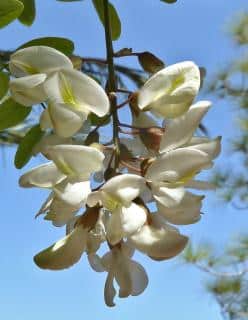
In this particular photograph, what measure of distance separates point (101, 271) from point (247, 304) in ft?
11.0

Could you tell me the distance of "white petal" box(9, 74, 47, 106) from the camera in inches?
16.7

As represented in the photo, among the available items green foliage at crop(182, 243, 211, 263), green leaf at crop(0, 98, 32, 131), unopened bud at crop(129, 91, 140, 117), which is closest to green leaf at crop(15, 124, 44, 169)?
green leaf at crop(0, 98, 32, 131)

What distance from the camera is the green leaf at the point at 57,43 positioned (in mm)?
566

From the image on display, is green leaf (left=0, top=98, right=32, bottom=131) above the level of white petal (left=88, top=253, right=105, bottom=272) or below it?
above

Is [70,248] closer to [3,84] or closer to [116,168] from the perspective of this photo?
[116,168]

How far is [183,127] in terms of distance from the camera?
0.42 m

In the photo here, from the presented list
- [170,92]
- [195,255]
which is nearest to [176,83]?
[170,92]

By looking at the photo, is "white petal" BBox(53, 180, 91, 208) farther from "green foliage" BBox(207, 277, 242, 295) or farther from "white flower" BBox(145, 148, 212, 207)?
"green foliage" BBox(207, 277, 242, 295)

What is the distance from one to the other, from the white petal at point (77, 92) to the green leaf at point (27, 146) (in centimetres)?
12

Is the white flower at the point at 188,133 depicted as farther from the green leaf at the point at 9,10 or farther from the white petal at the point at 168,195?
the green leaf at the point at 9,10

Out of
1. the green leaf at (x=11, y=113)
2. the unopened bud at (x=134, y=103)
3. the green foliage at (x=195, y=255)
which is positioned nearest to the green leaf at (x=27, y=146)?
the green leaf at (x=11, y=113)

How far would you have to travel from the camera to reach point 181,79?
0.44 meters

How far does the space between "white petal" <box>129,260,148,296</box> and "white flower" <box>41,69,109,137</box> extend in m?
0.10

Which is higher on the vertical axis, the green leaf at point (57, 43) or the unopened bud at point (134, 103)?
the unopened bud at point (134, 103)
